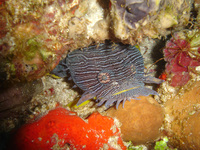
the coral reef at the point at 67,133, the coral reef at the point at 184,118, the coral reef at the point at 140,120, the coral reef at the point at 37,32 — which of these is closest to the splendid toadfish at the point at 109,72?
the coral reef at the point at 140,120

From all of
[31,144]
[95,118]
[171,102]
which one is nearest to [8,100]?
[31,144]

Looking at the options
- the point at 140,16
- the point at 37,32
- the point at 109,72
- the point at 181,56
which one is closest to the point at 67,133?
the point at 109,72

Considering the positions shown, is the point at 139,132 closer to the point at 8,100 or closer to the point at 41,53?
the point at 41,53

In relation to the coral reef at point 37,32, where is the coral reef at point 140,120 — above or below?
below

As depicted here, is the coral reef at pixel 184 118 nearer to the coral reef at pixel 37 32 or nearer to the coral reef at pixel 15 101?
the coral reef at pixel 37 32

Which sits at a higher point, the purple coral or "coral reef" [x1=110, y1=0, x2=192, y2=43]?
"coral reef" [x1=110, y1=0, x2=192, y2=43]

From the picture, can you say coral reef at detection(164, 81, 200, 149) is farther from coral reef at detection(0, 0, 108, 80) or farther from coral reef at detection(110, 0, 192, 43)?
coral reef at detection(0, 0, 108, 80)

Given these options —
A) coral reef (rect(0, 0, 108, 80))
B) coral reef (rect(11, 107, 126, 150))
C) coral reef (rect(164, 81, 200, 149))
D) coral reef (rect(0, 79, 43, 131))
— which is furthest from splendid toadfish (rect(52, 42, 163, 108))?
coral reef (rect(0, 79, 43, 131))
